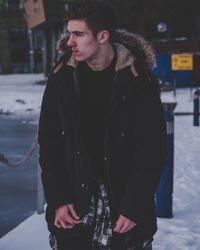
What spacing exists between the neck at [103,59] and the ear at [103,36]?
1.5 inches

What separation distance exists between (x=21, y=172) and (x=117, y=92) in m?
7.19

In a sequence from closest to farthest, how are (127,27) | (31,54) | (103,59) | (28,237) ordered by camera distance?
1. (103,59)
2. (28,237)
3. (127,27)
4. (31,54)

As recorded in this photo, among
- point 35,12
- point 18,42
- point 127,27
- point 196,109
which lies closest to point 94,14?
point 196,109

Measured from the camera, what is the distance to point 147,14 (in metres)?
31.6

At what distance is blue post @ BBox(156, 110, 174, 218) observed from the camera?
19.1 feet

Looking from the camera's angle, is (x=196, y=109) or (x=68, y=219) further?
(x=196, y=109)

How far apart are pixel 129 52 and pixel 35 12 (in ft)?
126

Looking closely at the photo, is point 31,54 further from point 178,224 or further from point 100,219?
point 100,219

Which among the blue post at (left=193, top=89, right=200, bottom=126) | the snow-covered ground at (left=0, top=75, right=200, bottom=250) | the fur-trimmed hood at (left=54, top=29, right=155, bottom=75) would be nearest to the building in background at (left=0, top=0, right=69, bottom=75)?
the blue post at (left=193, top=89, right=200, bottom=126)

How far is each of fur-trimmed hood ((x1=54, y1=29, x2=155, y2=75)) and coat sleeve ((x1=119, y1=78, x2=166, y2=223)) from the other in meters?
0.13

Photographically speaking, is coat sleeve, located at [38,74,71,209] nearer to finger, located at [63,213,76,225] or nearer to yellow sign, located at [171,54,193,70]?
finger, located at [63,213,76,225]

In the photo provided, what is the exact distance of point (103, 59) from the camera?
8.77 feet

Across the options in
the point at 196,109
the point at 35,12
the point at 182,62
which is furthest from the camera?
the point at 35,12

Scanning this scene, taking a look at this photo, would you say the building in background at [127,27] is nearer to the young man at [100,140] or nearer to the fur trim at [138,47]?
the fur trim at [138,47]
